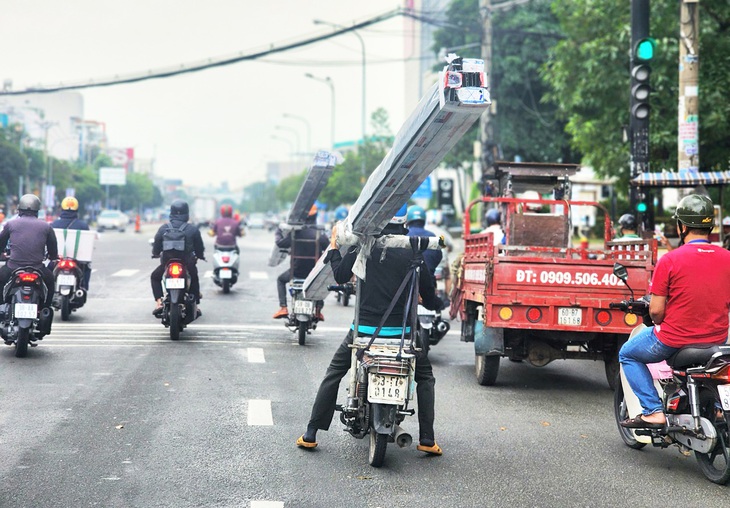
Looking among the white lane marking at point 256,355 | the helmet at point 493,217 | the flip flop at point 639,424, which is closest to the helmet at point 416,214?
the helmet at point 493,217

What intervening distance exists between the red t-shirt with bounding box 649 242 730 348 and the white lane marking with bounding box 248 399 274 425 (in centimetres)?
319

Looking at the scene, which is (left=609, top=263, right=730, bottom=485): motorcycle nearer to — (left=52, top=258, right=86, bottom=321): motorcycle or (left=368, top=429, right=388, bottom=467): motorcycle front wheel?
(left=368, top=429, right=388, bottom=467): motorcycle front wheel

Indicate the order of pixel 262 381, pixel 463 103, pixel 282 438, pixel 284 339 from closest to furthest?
1. pixel 463 103
2. pixel 282 438
3. pixel 262 381
4. pixel 284 339

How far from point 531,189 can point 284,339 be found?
3.82 m

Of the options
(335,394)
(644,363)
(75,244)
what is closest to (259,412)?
(335,394)

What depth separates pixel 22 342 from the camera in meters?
10.7

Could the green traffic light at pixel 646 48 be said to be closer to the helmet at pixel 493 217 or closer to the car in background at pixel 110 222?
the helmet at pixel 493 217

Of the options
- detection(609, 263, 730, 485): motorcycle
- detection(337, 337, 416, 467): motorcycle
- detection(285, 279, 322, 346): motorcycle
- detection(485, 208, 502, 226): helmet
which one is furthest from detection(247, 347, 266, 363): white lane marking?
detection(609, 263, 730, 485): motorcycle

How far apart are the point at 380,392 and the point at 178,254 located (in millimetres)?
7002

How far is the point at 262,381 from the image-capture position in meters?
9.74

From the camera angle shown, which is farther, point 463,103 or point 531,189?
point 531,189

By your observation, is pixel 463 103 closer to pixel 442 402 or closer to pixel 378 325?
pixel 378 325

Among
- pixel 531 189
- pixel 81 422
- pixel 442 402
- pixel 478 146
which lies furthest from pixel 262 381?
pixel 478 146

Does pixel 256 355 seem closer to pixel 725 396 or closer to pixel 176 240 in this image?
pixel 176 240
